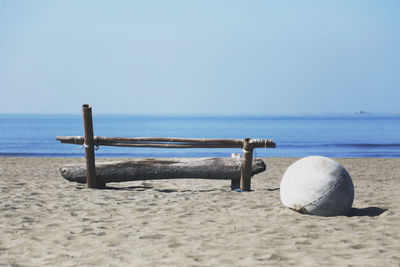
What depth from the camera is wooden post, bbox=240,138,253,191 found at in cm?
894

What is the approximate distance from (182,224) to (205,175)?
3034 millimetres

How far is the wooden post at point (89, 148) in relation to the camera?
903 centimetres

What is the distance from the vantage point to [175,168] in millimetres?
9156

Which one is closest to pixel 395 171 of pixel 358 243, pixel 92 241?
pixel 358 243

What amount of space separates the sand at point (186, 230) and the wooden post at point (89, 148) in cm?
35

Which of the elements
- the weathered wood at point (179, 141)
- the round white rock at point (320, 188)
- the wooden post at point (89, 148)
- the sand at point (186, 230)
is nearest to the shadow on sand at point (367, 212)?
the sand at point (186, 230)

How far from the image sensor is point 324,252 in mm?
4773

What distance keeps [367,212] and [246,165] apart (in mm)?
2764

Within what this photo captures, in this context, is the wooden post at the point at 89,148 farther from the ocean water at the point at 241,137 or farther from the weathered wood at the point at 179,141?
the ocean water at the point at 241,137

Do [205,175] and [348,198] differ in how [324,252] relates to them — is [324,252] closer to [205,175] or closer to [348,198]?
[348,198]

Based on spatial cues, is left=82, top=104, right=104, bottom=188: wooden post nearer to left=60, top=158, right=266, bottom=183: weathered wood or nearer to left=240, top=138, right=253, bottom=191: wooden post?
left=60, top=158, right=266, bottom=183: weathered wood

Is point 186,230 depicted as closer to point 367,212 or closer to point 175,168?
point 367,212

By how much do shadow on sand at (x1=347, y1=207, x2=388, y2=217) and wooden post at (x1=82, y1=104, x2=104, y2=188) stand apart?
5.23m

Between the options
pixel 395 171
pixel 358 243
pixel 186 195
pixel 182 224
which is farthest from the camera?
pixel 395 171
